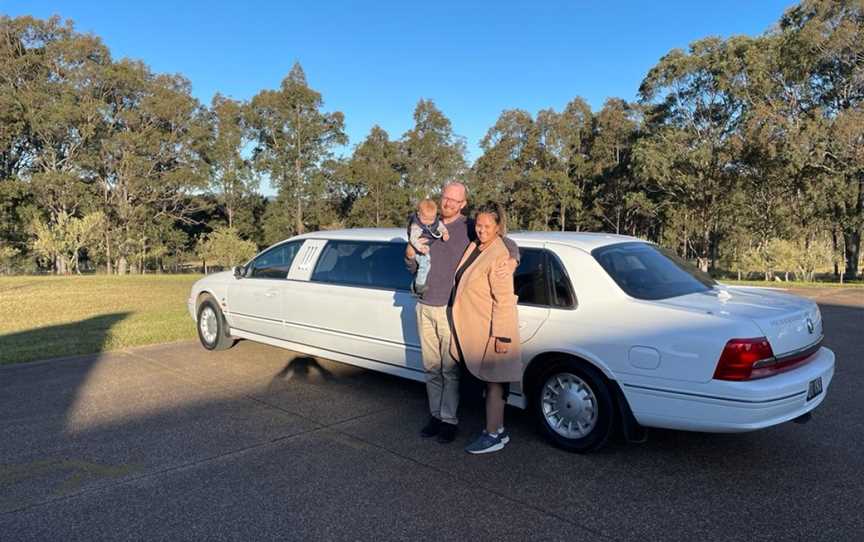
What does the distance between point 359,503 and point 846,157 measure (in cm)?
2972

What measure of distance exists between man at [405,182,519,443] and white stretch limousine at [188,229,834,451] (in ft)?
1.88

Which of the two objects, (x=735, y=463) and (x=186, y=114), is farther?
(x=186, y=114)

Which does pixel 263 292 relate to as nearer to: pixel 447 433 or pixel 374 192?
pixel 447 433

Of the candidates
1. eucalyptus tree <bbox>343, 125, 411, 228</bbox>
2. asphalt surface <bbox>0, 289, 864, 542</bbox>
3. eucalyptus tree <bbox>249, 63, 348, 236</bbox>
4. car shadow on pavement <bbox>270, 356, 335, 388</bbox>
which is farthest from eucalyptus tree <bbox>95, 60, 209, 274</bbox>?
asphalt surface <bbox>0, 289, 864, 542</bbox>

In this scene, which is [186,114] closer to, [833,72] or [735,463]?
[833,72]

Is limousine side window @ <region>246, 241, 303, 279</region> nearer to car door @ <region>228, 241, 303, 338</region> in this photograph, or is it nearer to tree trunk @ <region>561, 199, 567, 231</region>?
car door @ <region>228, 241, 303, 338</region>

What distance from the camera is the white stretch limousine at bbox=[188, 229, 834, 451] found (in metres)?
3.73

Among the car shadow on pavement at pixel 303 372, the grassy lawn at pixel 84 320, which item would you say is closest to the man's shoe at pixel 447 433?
the car shadow on pavement at pixel 303 372

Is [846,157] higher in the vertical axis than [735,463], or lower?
higher

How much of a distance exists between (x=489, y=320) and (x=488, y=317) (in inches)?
0.9

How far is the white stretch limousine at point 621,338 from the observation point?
3729 mm

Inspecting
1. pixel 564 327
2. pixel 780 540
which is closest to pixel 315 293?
pixel 564 327

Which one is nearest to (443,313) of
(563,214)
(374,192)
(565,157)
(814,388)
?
(814,388)

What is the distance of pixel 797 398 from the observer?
3.86m
